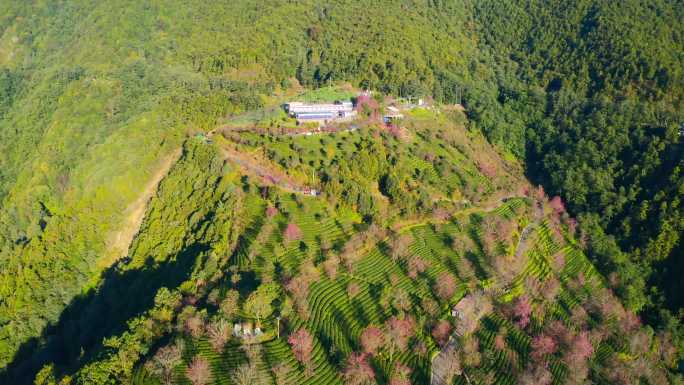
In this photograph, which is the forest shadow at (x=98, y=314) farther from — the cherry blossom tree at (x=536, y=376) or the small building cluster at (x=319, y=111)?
the cherry blossom tree at (x=536, y=376)

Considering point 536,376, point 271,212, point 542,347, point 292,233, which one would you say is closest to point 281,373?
point 292,233

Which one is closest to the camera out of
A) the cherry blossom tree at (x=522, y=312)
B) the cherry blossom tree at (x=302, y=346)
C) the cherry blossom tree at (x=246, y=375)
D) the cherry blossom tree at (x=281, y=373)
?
the cherry blossom tree at (x=246, y=375)

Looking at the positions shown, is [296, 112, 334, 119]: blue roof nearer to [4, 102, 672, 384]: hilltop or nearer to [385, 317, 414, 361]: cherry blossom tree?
[4, 102, 672, 384]: hilltop

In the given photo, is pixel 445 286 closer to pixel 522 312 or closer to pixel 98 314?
pixel 522 312

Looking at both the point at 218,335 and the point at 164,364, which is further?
the point at 218,335

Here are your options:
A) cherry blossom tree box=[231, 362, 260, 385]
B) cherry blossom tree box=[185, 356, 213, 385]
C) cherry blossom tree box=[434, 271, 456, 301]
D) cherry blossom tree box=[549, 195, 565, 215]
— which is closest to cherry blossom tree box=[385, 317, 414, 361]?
cherry blossom tree box=[434, 271, 456, 301]

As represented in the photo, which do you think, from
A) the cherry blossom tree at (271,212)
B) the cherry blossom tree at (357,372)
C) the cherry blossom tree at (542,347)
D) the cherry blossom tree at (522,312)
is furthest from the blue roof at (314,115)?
the cherry blossom tree at (542,347)

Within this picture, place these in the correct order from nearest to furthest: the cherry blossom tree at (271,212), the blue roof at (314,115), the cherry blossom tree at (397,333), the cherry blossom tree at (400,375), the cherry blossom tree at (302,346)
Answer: the cherry blossom tree at (400,375) → the cherry blossom tree at (302,346) → the cherry blossom tree at (397,333) → the cherry blossom tree at (271,212) → the blue roof at (314,115)
